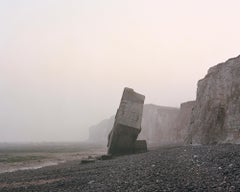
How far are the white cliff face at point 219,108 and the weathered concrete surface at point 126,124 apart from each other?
A: 5557 millimetres

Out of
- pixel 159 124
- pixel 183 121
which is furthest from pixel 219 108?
pixel 159 124

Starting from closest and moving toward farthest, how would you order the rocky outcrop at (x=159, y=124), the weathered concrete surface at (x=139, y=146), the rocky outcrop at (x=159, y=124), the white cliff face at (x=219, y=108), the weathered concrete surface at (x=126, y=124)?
1. the white cliff face at (x=219, y=108)
2. the weathered concrete surface at (x=126, y=124)
3. the weathered concrete surface at (x=139, y=146)
4. the rocky outcrop at (x=159, y=124)
5. the rocky outcrop at (x=159, y=124)

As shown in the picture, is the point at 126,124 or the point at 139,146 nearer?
the point at 126,124

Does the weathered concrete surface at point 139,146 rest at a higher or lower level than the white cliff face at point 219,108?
lower

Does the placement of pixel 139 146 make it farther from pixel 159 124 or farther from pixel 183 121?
pixel 159 124

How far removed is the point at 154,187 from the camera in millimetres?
10828

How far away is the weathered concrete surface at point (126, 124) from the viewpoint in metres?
29.3

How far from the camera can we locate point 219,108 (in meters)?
28.3

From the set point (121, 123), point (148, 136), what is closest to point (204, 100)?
point (121, 123)

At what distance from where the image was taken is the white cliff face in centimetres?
2584

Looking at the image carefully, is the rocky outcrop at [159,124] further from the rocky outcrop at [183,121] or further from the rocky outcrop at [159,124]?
the rocky outcrop at [183,121]

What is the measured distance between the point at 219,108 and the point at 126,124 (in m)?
7.71

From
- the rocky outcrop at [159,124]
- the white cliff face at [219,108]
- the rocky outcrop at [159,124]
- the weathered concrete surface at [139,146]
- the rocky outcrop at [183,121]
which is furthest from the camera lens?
the rocky outcrop at [159,124]

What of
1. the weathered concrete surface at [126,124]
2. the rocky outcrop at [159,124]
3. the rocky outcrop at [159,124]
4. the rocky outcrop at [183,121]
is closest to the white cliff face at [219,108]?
the weathered concrete surface at [126,124]
